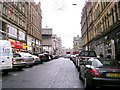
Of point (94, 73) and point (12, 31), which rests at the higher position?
point (12, 31)

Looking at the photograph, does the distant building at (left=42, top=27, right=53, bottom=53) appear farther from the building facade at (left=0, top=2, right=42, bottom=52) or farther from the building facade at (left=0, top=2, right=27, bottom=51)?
the building facade at (left=0, top=2, right=27, bottom=51)

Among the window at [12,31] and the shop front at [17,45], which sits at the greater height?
the window at [12,31]

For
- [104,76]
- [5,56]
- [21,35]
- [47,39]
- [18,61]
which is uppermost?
[47,39]

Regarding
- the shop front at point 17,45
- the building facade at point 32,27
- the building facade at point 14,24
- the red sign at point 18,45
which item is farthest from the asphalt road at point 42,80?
the building facade at point 32,27

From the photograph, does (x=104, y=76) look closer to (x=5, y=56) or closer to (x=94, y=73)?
(x=94, y=73)

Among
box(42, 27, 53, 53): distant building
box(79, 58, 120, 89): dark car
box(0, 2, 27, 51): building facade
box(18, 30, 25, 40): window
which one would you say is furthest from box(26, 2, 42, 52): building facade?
box(79, 58, 120, 89): dark car

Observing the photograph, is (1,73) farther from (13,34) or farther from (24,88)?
(13,34)

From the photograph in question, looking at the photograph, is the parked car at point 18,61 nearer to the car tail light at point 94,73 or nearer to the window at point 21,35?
the car tail light at point 94,73

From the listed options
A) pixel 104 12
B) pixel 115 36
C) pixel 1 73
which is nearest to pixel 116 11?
pixel 115 36

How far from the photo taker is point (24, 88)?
1025 cm

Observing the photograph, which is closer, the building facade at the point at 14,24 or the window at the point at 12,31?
the building facade at the point at 14,24

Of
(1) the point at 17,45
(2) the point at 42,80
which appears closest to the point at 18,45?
(1) the point at 17,45

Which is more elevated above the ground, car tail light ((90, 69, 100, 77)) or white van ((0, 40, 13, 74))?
white van ((0, 40, 13, 74))

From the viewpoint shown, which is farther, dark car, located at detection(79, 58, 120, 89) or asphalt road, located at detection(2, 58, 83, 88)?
asphalt road, located at detection(2, 58, 83, 88)
